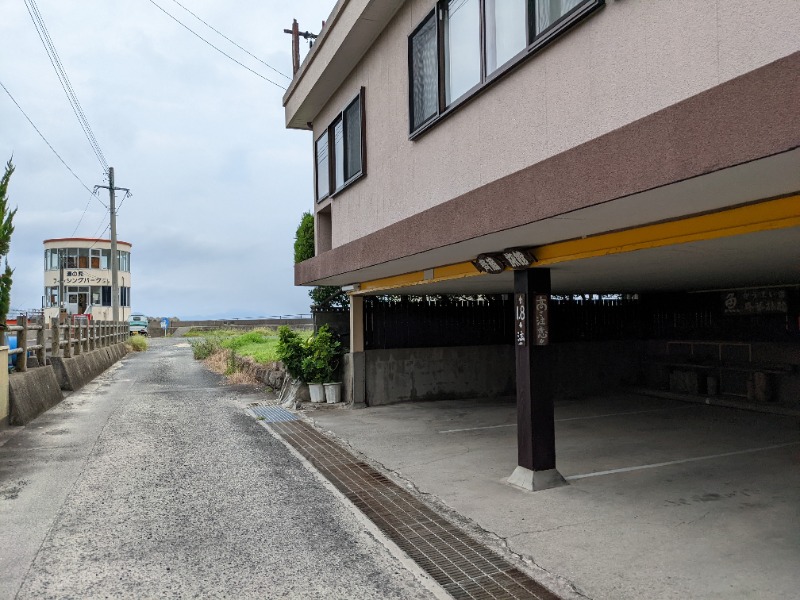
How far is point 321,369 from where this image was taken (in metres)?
12.8

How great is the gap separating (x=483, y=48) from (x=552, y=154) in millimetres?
1735

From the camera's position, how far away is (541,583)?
13.7 feet

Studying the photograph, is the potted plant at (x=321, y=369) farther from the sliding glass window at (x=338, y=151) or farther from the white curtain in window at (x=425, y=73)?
the white curtain in window at (x=425, y=73)

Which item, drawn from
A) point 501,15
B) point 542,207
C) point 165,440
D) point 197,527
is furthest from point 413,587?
point 165,440

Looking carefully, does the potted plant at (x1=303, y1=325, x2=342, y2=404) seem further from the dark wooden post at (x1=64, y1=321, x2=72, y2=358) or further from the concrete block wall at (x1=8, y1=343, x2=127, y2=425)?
the dark wooden post at (x1=64, y1=321, x2=72, y2=358)

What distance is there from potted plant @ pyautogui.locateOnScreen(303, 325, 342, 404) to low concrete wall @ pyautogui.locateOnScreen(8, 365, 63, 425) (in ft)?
17.0

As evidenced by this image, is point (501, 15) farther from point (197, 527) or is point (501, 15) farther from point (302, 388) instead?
point (302, 388)

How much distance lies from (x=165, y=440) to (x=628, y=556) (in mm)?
7177

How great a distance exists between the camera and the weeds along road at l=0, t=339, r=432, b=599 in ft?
13.8

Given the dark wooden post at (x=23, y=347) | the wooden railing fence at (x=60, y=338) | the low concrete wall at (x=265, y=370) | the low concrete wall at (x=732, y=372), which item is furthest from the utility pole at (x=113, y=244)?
the low concrete wall at (x=732, y=372)

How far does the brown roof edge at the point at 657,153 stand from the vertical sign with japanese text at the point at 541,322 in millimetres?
1195

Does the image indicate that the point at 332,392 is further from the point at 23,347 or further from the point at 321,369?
the point at 23,347

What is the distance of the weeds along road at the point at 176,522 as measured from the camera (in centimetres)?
421

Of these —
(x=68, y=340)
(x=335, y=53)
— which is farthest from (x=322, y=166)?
(x=68, y=340)
